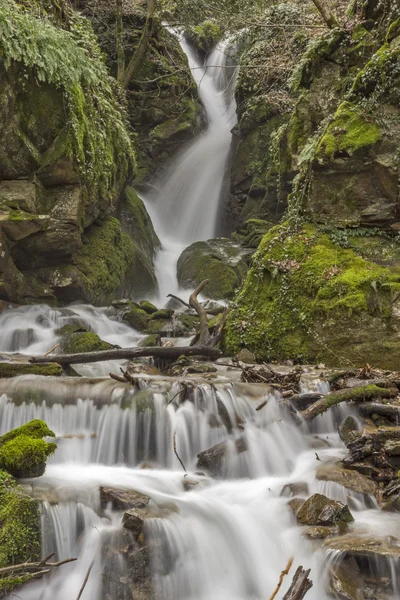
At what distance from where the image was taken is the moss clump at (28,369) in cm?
635

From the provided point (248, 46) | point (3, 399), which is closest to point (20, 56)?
point (3, 399)

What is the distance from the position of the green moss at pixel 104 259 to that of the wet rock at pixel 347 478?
28.6 feet

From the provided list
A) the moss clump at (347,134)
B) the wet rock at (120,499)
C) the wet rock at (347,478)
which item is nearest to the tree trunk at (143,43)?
the moss clump at (347,134)

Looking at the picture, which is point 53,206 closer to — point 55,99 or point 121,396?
point 55,99

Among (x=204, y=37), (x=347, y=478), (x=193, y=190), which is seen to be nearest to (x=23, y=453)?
(x=347, y=478)

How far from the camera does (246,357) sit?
841 cm

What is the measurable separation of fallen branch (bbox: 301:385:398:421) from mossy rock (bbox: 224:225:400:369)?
1.83m

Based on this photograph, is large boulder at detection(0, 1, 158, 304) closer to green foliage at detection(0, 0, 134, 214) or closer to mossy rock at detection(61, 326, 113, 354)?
green foliage at detection(0, 0, 134, 214)

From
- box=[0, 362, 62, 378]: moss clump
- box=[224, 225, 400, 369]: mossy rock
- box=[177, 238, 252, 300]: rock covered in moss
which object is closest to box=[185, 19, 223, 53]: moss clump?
box=[177, 238, 252, 300]: rock covered in moss

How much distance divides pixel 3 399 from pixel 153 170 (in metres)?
18.9

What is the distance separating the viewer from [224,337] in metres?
9.27

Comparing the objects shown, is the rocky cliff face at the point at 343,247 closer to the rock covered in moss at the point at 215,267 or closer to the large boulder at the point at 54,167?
the large boulder at the point at 54,167

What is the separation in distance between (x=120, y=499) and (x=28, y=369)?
3.14m

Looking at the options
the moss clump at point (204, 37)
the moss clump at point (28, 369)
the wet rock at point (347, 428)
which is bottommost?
the wet rock at point (347, 428)
